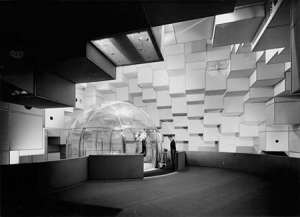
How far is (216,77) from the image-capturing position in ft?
24.7

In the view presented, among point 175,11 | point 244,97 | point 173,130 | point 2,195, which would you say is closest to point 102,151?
point 173,130

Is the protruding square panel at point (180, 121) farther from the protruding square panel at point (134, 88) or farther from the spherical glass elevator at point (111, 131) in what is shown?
the protruding square panel at point (134, 88)

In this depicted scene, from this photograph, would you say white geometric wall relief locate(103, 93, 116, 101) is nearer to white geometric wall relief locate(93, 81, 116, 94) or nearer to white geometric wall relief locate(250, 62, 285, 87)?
white geometric wall relief locate(93, 81, 116, 94)

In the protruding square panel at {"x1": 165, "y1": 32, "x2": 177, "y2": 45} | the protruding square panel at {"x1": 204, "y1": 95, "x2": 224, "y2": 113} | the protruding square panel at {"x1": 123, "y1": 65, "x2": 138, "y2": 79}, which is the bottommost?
the protruding square panel at {"x1": 204, "y1": 95, "x2": 224, "y2": 113}

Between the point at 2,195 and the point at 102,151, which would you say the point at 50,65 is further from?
the point at 102,151

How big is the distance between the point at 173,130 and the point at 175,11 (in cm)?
770

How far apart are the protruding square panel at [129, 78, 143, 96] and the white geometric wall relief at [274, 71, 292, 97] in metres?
5.98

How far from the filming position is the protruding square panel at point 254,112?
675cm

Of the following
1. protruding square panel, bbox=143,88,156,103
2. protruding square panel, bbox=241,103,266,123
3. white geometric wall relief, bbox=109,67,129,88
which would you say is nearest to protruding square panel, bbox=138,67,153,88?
protruding square panel, bbox=143,88,156,103

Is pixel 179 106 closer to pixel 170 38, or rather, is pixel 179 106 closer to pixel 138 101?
pixel 138 101

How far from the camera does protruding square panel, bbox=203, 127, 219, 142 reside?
8.15 metres

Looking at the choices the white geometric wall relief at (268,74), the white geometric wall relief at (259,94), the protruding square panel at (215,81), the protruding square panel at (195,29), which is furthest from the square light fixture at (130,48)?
the protruding square panel at (215,81)

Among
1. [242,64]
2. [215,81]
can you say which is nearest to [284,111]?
[242,64]

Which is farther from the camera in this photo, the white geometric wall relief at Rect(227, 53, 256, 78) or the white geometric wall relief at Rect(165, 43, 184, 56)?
the white geometric wall relief at Rect(165, 43, 184, 56)
